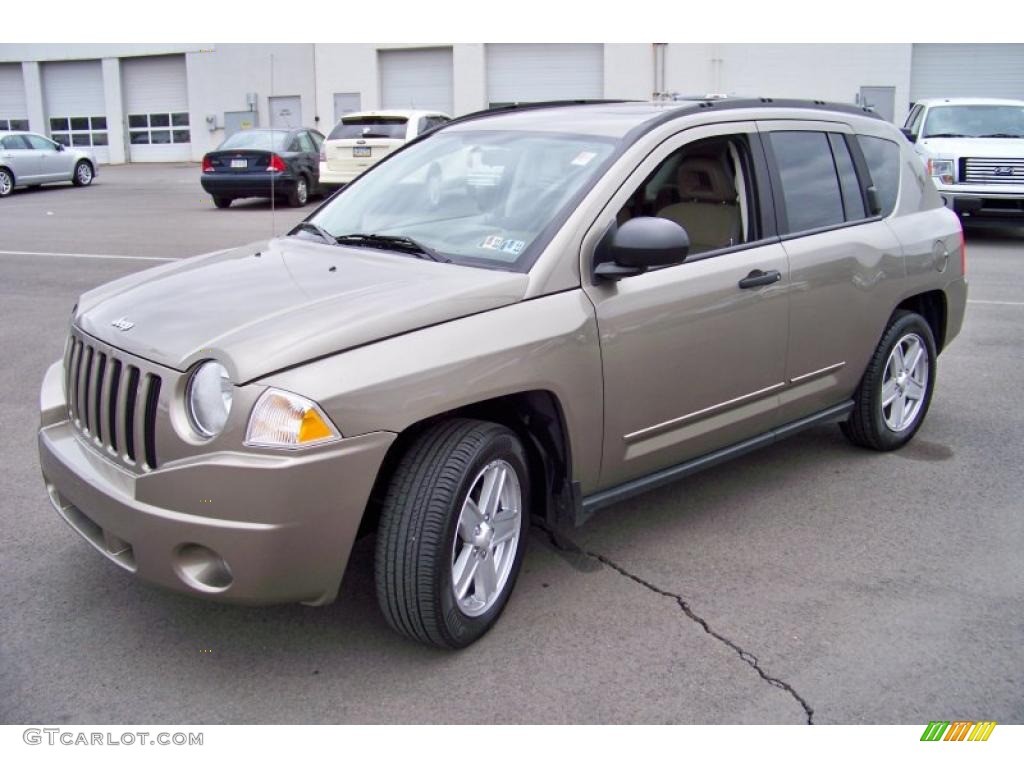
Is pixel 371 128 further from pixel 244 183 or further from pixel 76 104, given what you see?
pixel 76 104

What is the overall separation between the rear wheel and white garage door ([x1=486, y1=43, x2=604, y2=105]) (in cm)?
1276

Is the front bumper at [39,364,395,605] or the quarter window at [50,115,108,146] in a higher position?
the quarter window at [50,115,108,146]

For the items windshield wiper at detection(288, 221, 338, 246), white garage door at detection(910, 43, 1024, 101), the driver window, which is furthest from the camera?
white garage door at detection(910, 43, 1024, 101)

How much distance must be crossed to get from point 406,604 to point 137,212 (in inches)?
681

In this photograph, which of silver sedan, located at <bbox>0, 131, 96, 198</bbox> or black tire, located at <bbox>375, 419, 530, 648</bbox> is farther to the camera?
silver sedan, located at <bbox>0, 131, 96, 198</bbox>

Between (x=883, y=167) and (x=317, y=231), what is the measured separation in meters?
3.01

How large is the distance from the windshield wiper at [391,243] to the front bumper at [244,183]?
15033 mm

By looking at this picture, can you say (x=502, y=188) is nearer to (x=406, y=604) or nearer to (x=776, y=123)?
(x=776, y=123)

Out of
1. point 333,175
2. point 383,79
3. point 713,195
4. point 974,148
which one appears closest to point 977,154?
point 974,148

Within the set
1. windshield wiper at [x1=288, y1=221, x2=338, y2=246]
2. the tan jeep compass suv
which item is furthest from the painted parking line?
the tan jeep compass suv

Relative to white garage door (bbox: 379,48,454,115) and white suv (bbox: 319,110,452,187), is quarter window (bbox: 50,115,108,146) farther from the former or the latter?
white suv (bbox: 319,110,452,187)

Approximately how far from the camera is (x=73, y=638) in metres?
3.47

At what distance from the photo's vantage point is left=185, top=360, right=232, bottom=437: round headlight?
9.96 ft

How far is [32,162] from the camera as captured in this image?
23.3 metres
